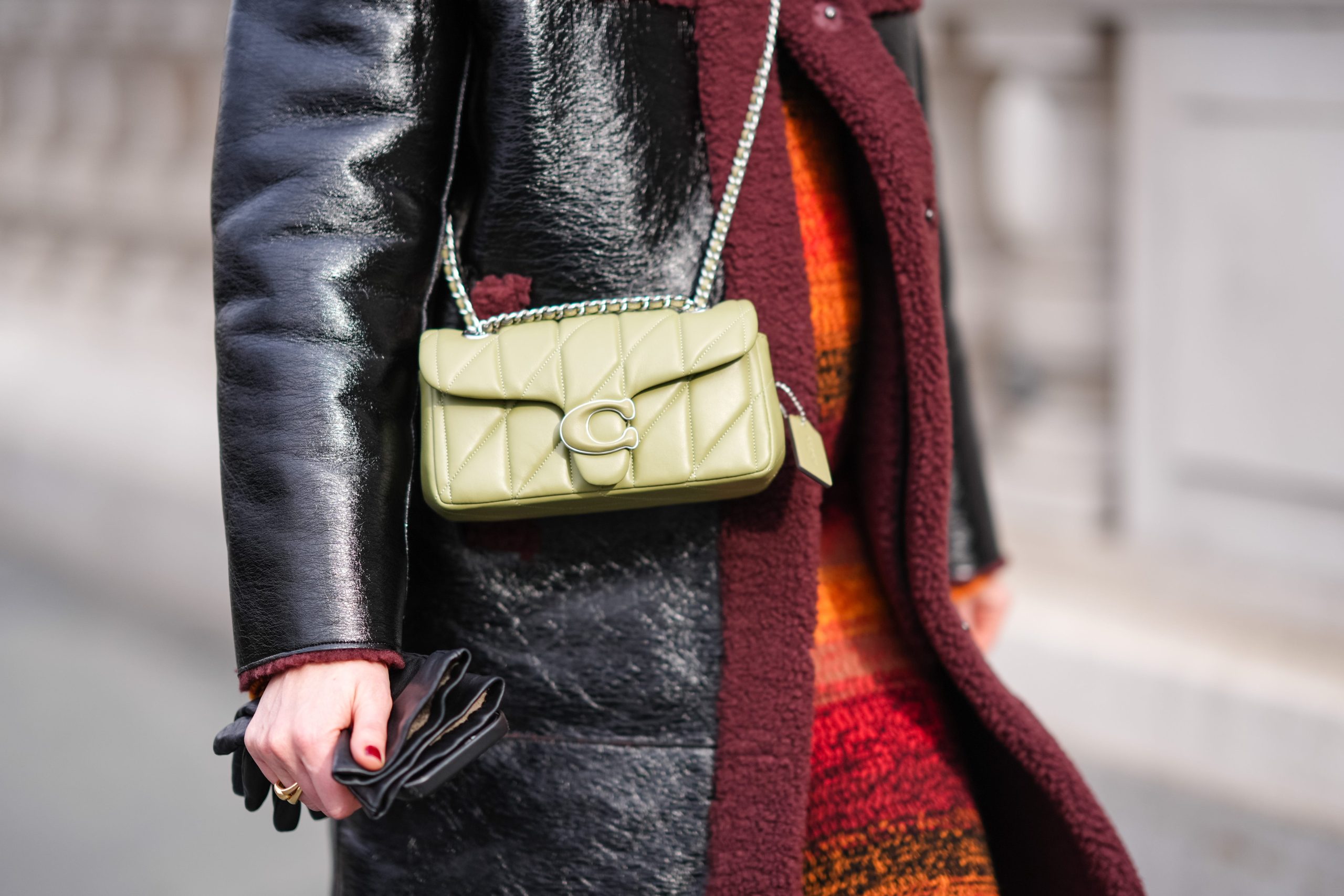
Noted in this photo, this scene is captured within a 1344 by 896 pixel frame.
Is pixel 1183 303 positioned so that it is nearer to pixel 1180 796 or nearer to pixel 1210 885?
pixel 1180 796

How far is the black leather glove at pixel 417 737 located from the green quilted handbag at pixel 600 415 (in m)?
0.13

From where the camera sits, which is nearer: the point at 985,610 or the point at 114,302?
the point at 985,610

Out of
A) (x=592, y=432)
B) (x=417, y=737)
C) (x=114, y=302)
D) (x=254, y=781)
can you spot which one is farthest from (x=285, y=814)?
(x=114, y=302)

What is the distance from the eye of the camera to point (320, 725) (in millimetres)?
843

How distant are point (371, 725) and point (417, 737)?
3 cm

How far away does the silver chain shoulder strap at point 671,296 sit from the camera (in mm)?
984

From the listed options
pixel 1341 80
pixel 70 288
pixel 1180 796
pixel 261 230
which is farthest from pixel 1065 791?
pixel 70 288

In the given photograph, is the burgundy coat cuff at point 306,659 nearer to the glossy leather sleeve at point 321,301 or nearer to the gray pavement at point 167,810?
the glossy leather sleeve at point 321,301

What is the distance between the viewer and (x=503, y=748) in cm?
102

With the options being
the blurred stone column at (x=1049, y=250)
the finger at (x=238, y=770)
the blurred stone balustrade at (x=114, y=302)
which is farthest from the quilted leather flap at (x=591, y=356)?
the blurred stone balustrade at (x=114, y=302)

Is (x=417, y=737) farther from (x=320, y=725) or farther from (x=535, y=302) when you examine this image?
(x=535, y=302)

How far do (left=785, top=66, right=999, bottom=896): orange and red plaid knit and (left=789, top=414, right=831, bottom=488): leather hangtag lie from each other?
4.1 inches

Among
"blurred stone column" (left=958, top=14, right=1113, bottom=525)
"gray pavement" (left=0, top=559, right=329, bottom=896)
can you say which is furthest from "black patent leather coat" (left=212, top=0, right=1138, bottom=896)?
"blurred stone column" (left=958, top=14, right=1113, bottom=525)

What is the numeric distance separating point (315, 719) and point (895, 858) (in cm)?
52
